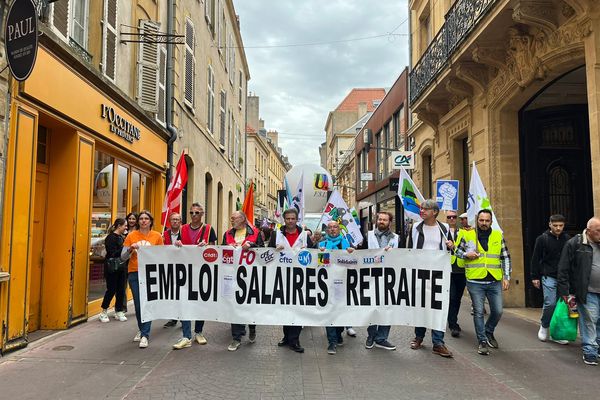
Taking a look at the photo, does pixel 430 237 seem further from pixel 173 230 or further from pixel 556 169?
pixel 556 169

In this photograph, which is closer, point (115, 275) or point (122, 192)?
point (115, 275)

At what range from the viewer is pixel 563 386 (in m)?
4.86

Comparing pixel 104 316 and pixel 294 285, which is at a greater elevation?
pixel 294 285

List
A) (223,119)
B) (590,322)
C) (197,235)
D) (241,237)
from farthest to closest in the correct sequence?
(223,119) → (197,235) → (241,237) → (590,322)

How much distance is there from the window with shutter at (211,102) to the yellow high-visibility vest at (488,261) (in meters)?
12.7

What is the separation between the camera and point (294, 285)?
244 inches

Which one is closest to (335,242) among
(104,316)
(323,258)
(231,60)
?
(323,258)

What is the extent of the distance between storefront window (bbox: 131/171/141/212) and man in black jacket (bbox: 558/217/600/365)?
831 cm

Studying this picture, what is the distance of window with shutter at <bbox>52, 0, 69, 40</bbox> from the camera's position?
7034 mm

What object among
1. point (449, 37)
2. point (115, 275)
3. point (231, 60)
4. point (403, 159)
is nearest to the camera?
Answer: point (115, 275)

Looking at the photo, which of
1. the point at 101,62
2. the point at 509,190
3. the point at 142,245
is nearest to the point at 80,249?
the point at 142,245

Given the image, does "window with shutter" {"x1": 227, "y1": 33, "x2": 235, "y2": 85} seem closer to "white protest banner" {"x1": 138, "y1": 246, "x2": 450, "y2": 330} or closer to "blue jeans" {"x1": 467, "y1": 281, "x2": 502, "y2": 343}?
"white protest banner" {"x1": 138, "y1": 246, "x2": 450, "y2": 330}

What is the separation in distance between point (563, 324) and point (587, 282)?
105 cm

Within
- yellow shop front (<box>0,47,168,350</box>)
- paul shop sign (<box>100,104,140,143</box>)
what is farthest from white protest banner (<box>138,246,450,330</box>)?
paul shop sign (<box>100,104,140,143</box>)
